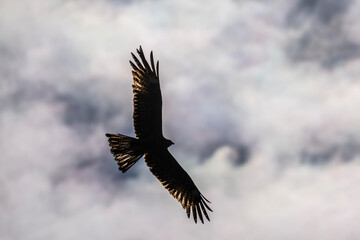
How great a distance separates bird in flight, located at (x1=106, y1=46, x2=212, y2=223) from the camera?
556 inches

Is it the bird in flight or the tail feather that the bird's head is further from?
the tail feather

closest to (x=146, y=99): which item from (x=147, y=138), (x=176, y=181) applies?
(x=147, y=138)

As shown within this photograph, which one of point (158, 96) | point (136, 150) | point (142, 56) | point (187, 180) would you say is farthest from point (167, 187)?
point (142, 56)

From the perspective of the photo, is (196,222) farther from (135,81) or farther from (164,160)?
(135,81)

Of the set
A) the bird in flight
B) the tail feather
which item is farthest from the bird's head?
the tail feather

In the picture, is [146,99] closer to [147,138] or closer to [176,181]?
[147,138]

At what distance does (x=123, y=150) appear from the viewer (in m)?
14.1

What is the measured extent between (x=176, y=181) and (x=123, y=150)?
2585 millimetres

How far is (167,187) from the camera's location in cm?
1555

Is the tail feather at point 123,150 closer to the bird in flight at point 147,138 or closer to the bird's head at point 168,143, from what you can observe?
the bird in flight at point 147,138

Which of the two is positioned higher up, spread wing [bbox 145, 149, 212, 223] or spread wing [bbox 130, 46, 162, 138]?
spread wing [bbox 130, 46, 162, 138]

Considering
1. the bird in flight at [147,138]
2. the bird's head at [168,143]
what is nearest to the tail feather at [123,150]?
the bird in flight at [147,138]

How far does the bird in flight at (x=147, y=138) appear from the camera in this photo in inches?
556

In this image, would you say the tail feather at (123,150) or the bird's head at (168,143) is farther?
the bird's head at (168,143)
